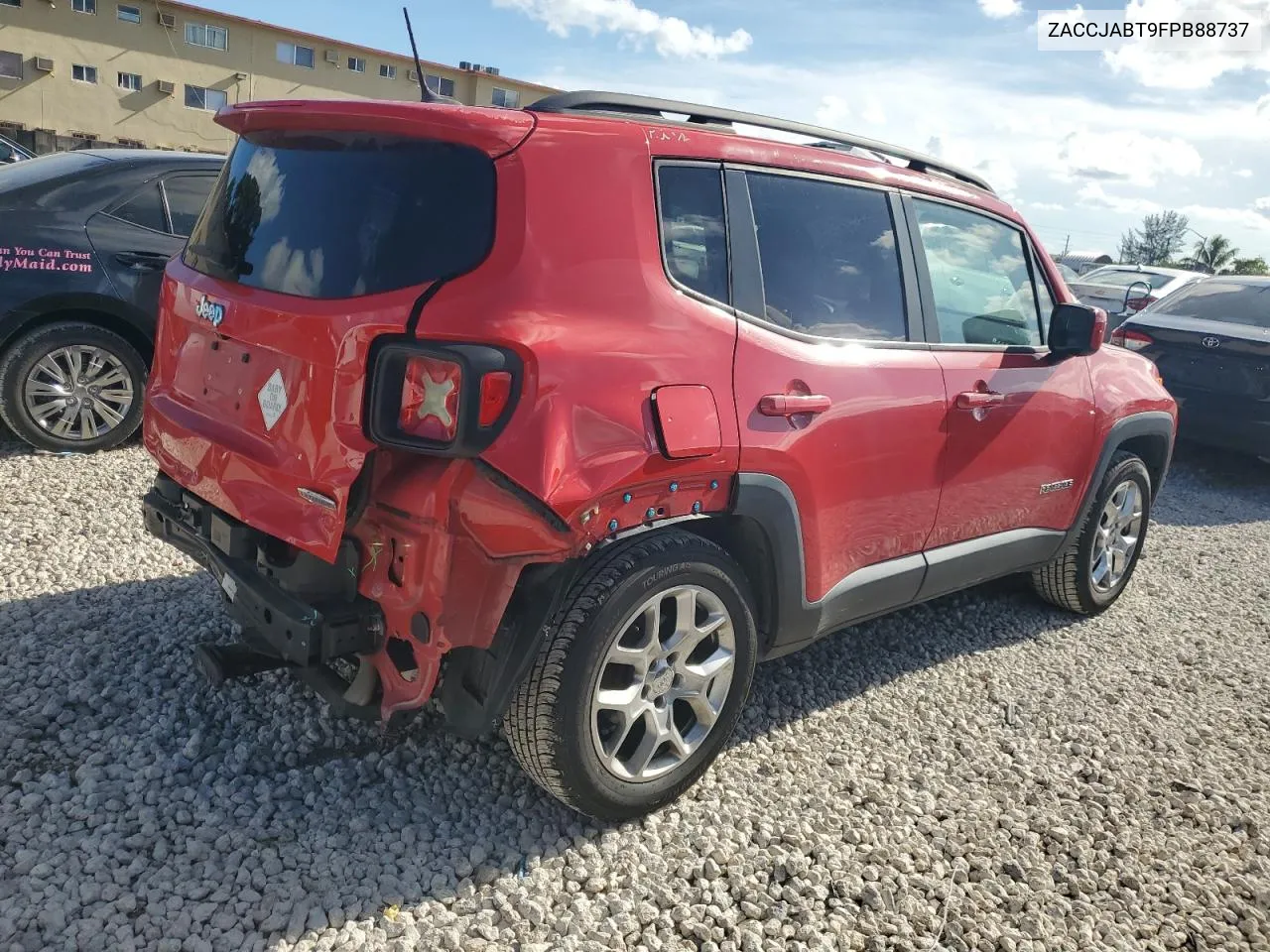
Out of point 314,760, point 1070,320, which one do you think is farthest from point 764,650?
point 1070,320

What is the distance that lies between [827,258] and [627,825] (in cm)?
188

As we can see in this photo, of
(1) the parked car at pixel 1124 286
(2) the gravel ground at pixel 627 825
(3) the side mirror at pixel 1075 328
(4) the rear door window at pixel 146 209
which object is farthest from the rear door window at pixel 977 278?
(1) the parked car at pixel 1124 286

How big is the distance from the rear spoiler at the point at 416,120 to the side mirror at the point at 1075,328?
8.20 ft

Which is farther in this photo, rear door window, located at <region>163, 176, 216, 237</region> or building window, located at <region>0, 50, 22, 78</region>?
building window, located at <region>0, 50, 22, 78</region>

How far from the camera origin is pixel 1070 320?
395 centimetres

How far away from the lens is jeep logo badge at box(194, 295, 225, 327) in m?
2.72

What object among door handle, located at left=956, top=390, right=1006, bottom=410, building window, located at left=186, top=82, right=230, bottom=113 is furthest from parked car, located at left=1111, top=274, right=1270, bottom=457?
building window, located at left=186, top=82, right=230, bottom=113

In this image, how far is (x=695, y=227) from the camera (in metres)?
2.76

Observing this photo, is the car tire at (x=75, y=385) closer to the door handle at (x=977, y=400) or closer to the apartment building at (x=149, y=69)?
the door handle at (x=977, y=400)

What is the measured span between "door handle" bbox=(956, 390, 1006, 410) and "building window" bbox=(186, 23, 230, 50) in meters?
43.6

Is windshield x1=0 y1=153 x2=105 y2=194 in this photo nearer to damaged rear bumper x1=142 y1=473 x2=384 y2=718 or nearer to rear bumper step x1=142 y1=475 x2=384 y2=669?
rear bumper step x1=142 y1=475 x2=384 y2=669

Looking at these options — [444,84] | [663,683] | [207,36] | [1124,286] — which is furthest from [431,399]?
[444,84]

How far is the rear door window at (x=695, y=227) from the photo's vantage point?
269cm

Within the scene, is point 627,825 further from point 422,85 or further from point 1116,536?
point 1116,536
